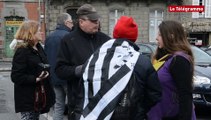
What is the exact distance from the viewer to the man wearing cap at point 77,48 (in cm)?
359

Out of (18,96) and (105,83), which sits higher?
(105,83)

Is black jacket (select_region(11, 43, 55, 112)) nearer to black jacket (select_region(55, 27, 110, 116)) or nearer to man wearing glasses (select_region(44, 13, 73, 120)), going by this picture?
black jacket (select_region(55, 27, 110, 116))

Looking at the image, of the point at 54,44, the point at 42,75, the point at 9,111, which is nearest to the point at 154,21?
the point at 9,111

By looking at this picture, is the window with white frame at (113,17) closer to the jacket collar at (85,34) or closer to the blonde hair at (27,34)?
the blonde hair at (27,34)

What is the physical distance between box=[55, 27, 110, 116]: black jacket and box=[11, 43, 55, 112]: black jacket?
103cm

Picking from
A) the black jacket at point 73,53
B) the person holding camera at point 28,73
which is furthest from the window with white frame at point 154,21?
the black jacket at point 73,53

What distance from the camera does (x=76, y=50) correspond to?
364cm

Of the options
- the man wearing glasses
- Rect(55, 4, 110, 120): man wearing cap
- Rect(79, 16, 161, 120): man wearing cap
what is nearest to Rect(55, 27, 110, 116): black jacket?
Rect(55, 4, 110, 120): man wearing cap

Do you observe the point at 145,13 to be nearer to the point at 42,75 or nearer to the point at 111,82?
the point at 42,75

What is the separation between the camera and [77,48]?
3.65 metres

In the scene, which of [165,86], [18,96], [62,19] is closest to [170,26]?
[165,86]

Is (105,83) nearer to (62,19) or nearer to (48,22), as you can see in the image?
(62,19)

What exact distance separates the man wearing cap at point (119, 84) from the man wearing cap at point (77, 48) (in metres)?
0.37

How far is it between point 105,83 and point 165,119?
77 centimetres
